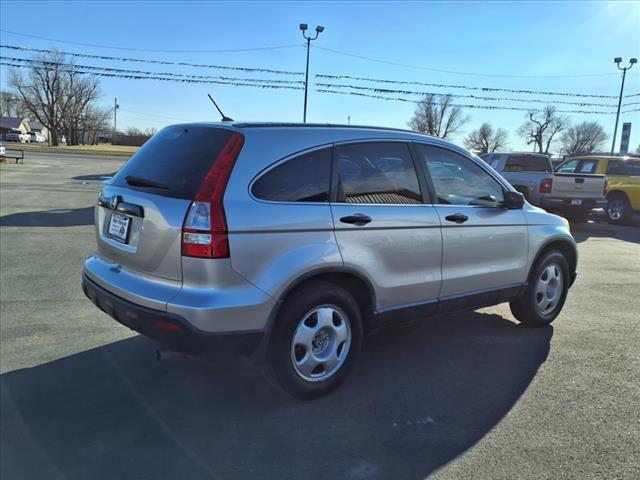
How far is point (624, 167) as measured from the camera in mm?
15203

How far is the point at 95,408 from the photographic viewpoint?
11.1 ft

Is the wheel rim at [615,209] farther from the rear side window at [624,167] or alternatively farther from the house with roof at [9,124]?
the house with roof at [9,124]

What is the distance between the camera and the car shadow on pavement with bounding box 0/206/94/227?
31.9 ft

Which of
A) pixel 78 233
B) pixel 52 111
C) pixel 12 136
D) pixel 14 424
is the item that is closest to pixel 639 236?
pixel 78 233

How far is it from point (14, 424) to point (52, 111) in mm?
98428

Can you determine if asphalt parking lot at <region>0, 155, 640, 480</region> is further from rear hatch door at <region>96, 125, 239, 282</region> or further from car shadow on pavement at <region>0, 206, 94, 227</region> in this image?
car shadow on pavement at <region>0, 206, 94, 227</region>

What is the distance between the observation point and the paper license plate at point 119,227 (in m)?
3.35

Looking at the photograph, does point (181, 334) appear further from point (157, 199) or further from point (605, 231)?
point (605, 231)

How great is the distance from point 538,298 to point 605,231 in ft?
32.7

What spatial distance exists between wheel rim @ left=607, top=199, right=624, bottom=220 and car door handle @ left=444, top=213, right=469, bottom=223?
13.2 metres

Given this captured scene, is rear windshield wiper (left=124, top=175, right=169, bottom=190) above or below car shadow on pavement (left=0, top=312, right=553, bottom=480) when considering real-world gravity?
above

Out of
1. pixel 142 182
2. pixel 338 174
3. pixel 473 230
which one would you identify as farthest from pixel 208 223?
pixel 473 230

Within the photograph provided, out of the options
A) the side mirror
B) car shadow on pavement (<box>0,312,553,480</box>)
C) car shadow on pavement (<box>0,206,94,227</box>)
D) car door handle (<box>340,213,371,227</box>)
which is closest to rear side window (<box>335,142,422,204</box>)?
car door handle (<box>340,213,371,227</box>)

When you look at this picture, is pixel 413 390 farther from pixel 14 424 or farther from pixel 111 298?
pixel 14 424
